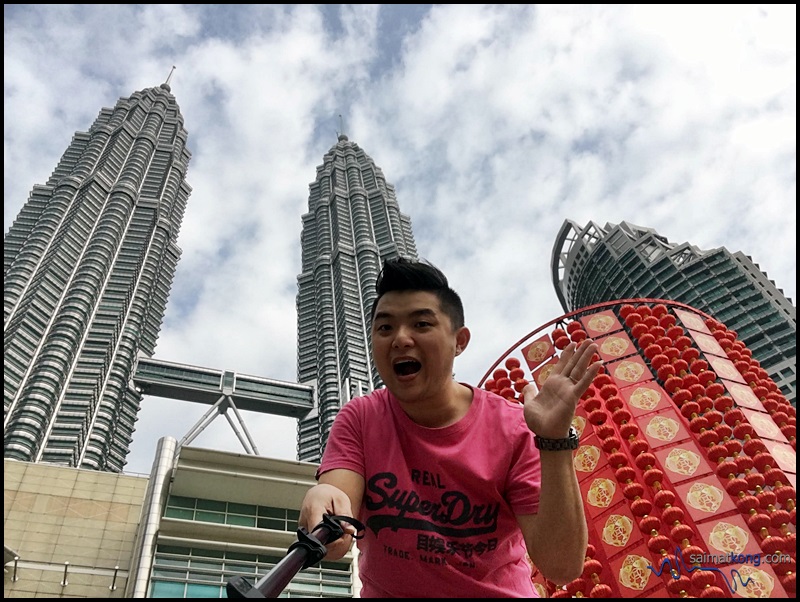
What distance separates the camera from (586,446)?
36.9 feet

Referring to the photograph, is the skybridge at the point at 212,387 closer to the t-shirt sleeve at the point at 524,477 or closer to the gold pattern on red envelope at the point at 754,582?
the gold pattern on red envelope at the point at 754,582

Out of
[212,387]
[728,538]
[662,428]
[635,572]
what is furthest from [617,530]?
[212,387]

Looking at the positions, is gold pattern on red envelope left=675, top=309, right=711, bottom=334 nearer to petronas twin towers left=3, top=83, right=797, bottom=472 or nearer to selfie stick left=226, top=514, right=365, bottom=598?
selfie stick left=226, top=514, right=365, bottom=598

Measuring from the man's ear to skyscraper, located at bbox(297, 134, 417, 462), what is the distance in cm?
5704

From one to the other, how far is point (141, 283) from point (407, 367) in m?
73.0

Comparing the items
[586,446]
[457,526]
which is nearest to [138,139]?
[586,446]

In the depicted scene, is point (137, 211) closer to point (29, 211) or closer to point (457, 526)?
point (29, 211)

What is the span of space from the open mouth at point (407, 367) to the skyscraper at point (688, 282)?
58.9 m

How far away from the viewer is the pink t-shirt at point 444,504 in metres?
1.85

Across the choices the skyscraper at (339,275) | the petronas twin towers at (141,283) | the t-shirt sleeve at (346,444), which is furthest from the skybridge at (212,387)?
the t-shirt sleeve at (346,444)

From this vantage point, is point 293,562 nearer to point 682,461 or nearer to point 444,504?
point 444,504

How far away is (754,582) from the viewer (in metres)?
8.42

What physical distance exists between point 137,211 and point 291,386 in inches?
1767

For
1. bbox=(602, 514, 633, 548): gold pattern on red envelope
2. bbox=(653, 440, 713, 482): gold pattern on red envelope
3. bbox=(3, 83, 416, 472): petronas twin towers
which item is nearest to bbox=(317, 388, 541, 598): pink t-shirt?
bbox=(602, 514, 633, 548): gold pattern on red envelope
